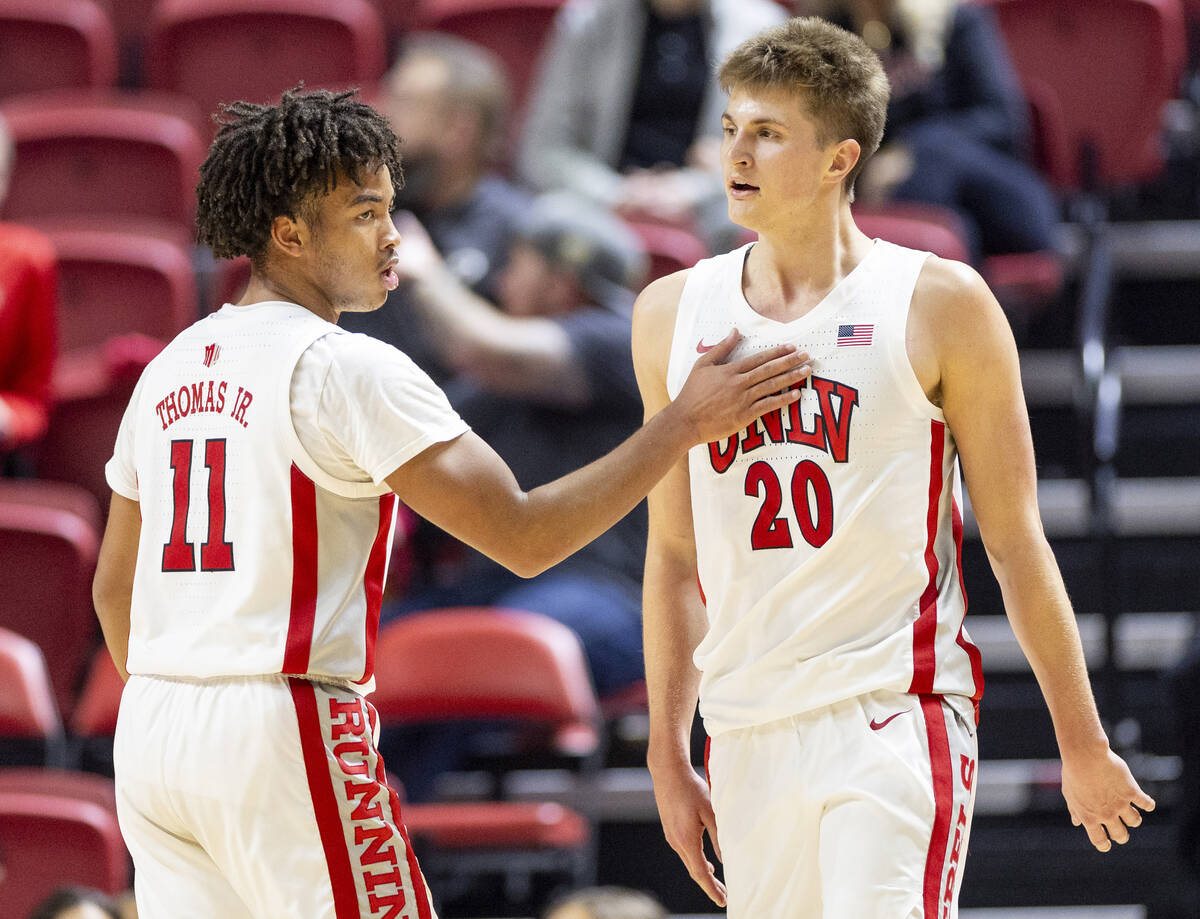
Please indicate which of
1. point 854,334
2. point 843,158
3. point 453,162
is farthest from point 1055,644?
point 453,162

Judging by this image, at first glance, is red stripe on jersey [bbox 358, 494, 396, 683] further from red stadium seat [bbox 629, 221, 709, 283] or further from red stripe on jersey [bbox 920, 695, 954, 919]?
red stadium seat [bbox 629, 221, 709, 283]

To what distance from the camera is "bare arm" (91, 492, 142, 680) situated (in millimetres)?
2971

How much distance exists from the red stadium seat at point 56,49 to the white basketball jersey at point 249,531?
205 inches

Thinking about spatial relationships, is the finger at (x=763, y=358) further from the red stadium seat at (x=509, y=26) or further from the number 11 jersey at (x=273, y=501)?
the red stadium seat at (x=509, y=26)

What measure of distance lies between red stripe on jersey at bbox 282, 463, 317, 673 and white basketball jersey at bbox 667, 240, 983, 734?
65 cm

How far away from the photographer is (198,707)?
2.68 meters

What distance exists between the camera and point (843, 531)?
277 cm

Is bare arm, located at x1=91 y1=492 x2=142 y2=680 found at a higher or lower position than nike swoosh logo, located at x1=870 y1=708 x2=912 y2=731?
higher

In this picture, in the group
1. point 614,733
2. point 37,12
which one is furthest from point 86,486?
point 37,12

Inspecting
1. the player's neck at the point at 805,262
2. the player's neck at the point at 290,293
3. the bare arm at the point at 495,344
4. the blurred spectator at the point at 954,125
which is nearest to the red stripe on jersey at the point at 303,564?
the player's neck at the point at 290,293

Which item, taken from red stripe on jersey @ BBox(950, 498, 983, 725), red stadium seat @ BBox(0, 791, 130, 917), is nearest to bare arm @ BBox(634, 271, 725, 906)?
red stripe on jersey @ BBox(950, 498, 983, 725)

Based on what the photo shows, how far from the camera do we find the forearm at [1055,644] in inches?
109

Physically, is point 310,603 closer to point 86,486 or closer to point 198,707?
point 198,707

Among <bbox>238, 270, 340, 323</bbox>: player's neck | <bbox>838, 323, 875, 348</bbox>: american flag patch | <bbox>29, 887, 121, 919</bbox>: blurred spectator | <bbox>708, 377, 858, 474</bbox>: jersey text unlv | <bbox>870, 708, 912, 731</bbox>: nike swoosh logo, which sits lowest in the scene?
<bbox>29, 887, 121, 919</bbox>: blurred spectator
